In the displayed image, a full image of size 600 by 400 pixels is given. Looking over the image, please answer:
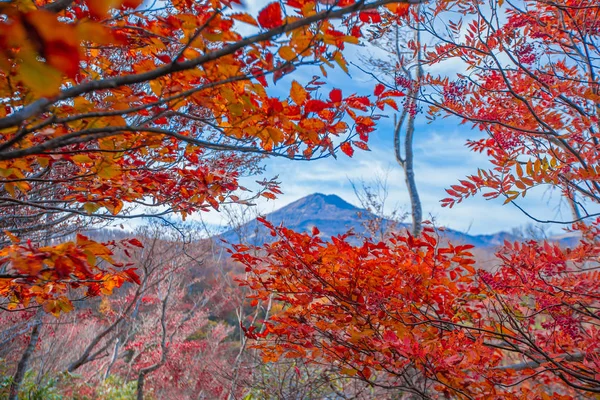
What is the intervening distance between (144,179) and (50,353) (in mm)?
7041

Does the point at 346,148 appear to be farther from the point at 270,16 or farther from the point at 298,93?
the point at 270,16

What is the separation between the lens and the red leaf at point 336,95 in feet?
4.24

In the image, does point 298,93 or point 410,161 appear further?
point 410,161

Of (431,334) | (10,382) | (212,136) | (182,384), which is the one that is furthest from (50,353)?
(431,334)

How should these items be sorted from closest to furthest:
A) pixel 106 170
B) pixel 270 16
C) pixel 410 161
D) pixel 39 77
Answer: pixel 39 77, pixel 270 16, pixel 106 170, pixel 410 161

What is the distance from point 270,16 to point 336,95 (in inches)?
19.2

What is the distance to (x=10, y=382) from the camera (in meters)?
5.37

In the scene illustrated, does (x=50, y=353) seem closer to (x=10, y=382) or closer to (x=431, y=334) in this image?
(x=10, y=382)

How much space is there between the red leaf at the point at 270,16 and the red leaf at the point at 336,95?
0.44 meters

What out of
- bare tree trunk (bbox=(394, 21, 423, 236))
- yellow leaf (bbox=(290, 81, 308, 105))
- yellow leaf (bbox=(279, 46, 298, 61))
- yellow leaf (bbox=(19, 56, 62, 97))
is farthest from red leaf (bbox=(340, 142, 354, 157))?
bare tree trunk (bbox=(394, 21, 423, 236))

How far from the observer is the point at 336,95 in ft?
4.28

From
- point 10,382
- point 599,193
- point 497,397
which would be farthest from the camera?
point 10,382

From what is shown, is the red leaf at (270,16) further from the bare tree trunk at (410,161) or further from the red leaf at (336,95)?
the bare tree trunk at (410,161)

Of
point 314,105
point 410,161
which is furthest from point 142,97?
point 410,161
